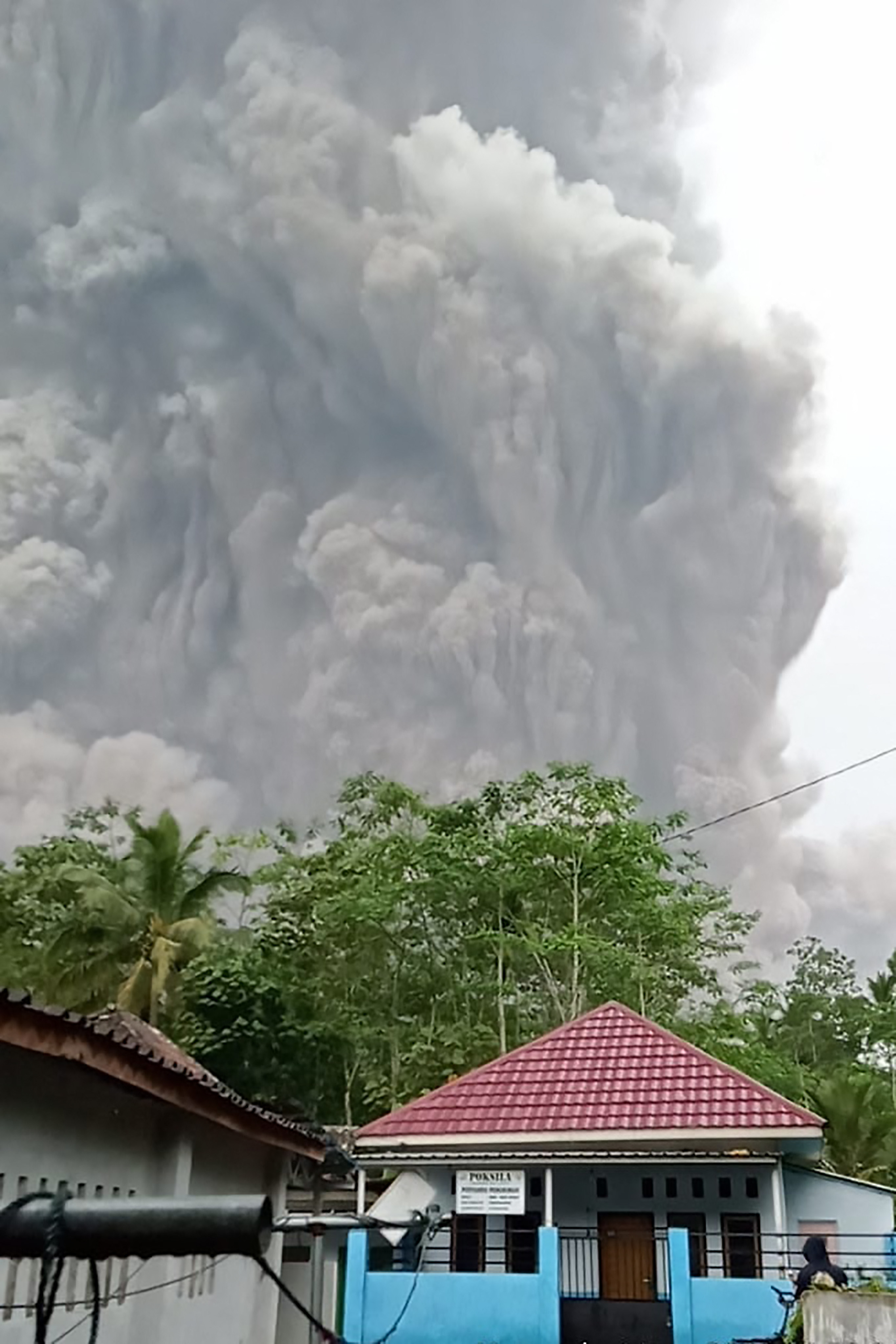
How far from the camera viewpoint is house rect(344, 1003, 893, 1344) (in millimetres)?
13812

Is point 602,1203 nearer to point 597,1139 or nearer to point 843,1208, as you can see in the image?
point 597,1139

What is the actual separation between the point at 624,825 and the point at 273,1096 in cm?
1021

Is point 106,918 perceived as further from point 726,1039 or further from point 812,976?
point 812,976

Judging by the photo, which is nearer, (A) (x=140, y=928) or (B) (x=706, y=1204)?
(B) (x=706, y=1204)

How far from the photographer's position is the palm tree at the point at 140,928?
27.0 meters

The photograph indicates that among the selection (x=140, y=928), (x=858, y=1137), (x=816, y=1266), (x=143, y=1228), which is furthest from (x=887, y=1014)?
(x=143, y=1228)

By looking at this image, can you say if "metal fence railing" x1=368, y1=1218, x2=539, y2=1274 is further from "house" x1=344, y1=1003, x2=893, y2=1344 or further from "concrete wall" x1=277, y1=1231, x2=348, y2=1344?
"concrete wall" x1=277, y1=1231, x2=348, y2=1344

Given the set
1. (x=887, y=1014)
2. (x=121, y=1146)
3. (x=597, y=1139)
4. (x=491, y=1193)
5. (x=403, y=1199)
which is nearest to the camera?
(x=121, y=1146)

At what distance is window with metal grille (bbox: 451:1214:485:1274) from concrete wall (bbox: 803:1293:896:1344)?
857 centimetres

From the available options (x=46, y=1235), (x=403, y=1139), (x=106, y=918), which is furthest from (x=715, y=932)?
(x=46, y=1235)

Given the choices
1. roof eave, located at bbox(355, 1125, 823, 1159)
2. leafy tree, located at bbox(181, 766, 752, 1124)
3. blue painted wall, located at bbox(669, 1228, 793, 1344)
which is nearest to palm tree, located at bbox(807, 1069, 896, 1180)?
leafy tree, located at bbox(181, 766, 752, 1124)

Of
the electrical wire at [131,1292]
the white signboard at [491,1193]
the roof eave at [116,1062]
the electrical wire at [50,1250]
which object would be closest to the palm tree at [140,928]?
the white signboard at [491,1193]

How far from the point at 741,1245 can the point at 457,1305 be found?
3.91 metres

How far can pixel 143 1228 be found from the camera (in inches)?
89.4
